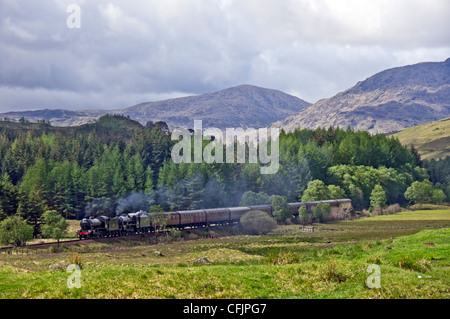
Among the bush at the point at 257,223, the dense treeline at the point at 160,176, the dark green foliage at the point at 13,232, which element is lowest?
the bush at the point at 257,223

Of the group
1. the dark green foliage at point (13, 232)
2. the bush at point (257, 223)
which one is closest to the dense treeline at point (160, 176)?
the dark green foliage at point (13, 232)

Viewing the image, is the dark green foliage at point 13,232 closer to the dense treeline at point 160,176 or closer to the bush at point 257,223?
the dense treeline at point 160,176

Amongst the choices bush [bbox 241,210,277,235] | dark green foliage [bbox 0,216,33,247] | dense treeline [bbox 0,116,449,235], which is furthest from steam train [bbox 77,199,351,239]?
dense treeline [bbox 0,116,449,235]

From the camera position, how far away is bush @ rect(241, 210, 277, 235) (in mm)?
89625

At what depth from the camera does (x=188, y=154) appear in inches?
4690

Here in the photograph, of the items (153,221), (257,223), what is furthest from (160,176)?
(257,223)

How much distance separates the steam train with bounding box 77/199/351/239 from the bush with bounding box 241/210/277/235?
9.15ft

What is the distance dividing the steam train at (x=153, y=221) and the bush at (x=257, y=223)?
2788 mm

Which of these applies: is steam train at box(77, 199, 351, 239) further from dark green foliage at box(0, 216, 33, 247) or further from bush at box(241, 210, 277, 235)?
dark green foliage at box(0, 216, 33, 247)

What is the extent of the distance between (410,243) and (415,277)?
20.4 metres

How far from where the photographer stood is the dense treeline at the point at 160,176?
329ft

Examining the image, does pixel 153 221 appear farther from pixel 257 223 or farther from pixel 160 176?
pixel 160 176

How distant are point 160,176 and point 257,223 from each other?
2902cm

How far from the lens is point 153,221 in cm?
8288
